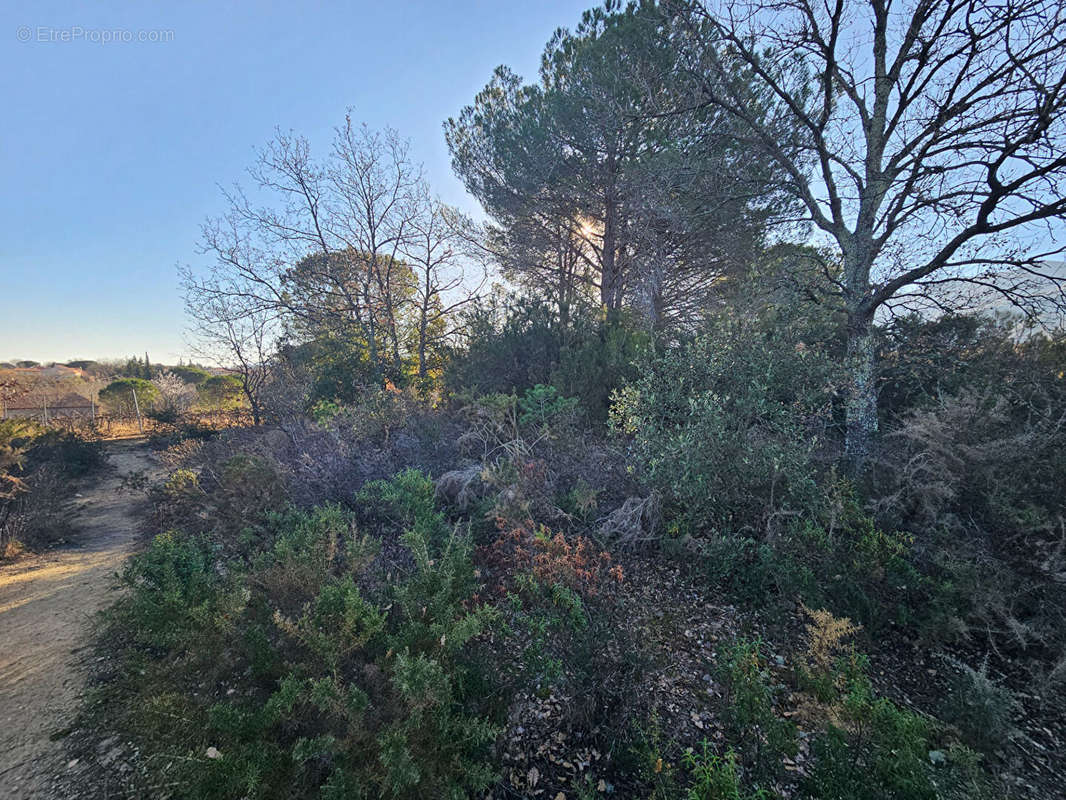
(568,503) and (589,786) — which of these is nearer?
(589,786)

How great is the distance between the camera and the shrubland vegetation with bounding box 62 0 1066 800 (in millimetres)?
1860

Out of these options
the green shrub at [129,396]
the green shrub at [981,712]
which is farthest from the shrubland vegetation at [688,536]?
the green shrub at [129,396]

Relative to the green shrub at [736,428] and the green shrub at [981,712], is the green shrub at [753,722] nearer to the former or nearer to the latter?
the green shrub at [981,712]

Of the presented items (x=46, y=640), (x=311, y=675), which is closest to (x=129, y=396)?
(x=46, y=640)

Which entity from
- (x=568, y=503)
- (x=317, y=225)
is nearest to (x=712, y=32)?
(x=568, y=503)

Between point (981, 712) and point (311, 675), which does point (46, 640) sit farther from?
point (981, 712)

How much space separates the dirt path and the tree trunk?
6.21 meters

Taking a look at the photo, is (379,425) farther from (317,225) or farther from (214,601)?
(317,225)

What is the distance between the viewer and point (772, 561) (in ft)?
10.2

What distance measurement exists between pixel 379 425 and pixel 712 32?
827 cm

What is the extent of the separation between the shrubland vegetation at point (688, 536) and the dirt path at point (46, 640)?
0.81ft

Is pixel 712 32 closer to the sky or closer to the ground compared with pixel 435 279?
closer to the sky

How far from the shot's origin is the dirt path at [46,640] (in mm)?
2047

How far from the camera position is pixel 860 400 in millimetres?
4684
